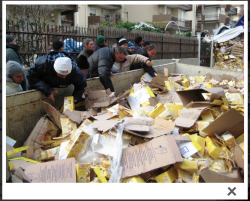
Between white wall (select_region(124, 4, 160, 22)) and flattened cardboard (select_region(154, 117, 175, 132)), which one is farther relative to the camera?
white wall (select_region(124, 4, 160, 22))

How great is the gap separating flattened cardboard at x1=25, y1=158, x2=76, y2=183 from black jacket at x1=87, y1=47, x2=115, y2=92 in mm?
2209

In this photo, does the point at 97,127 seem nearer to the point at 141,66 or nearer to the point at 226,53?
the point at 141,66

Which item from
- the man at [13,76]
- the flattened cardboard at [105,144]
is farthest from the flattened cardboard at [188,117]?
the man at [13,76]

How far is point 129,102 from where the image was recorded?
4.57 m

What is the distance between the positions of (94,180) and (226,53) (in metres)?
15.8

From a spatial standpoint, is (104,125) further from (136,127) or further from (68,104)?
(68,104)

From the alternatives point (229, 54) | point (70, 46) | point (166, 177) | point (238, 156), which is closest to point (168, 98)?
point (238, 156)

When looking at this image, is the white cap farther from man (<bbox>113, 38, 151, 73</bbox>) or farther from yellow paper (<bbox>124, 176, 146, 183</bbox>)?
man (<bbox>113, 38, 151, 73</bbox>)

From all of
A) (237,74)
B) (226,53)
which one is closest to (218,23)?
(226,53)

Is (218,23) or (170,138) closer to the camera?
(170,138)

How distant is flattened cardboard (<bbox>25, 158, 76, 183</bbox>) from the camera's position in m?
2.62

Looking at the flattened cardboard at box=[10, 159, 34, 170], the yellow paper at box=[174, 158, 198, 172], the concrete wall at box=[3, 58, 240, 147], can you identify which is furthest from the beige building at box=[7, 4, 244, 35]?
the flattened cardboard at box=[10, 159, 34, 170]

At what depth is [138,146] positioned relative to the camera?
298 cm

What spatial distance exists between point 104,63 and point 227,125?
8.24 ft
